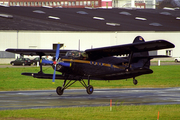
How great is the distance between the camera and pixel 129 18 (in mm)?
90625

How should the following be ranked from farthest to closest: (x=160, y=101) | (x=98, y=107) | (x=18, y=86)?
(x=18, y=86) < (x=160, y=101) < (x=98, y=107)

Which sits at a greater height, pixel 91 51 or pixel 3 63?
pixel 91 51

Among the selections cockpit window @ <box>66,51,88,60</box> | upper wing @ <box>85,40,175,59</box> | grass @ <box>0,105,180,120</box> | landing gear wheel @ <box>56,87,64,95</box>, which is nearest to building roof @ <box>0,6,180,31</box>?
landing gear wheel @ <box>56,87,64,95</box>

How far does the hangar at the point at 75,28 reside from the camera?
74312 millimetres

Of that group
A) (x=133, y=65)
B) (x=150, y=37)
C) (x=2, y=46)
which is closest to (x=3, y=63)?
(x=2, y=46)

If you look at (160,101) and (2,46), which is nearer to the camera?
(160,101)

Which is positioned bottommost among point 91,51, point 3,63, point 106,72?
point 3,63

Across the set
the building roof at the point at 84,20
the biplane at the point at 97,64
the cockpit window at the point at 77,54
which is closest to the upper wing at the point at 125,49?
the biplane at the point at 97,64

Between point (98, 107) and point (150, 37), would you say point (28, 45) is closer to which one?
point (150, 37)

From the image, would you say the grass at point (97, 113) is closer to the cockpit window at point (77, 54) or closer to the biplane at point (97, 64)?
the biplane at point (97, 64)

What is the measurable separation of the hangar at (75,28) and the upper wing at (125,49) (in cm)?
4967

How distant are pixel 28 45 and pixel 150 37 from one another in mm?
28531

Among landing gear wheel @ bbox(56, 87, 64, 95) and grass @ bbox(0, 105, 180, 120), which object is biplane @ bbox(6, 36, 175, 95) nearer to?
landing gear wheel @ bbox(56, 87, 64, 95)

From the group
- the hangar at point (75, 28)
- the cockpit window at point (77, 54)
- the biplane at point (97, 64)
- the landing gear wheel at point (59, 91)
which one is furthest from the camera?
the hangar at point (75, 28)
